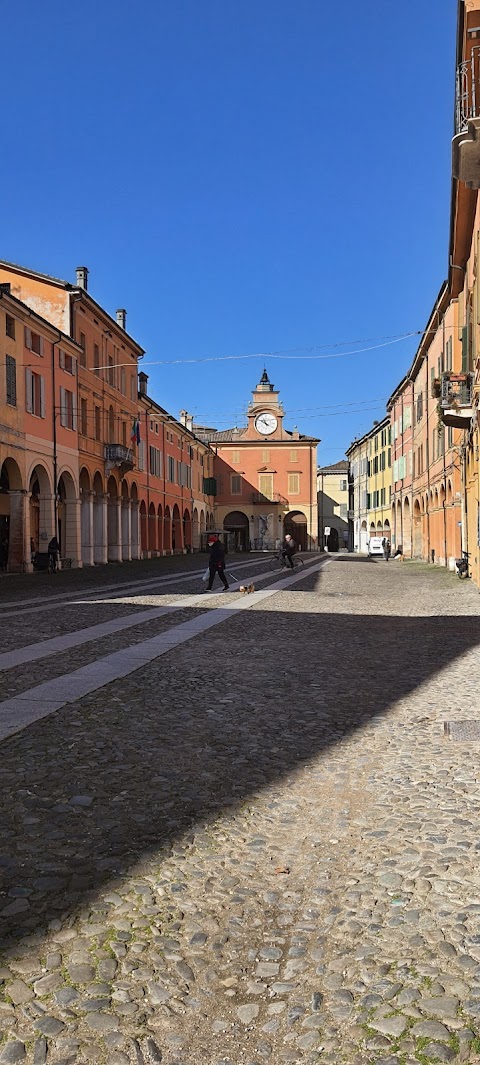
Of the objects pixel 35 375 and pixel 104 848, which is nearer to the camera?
pixel 104 848

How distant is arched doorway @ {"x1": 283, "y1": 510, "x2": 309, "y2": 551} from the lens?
2712 inches

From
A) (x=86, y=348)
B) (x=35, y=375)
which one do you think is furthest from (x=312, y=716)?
(x=86, y=348)

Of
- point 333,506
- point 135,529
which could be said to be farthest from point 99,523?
point 333,506

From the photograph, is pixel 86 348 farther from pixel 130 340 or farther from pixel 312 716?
pixel 312 716

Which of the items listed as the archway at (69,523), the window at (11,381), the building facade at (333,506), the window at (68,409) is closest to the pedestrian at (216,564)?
the window at (11,381)

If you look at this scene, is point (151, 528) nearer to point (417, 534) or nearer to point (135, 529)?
point (135, 529)

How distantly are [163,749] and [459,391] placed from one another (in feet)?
56.6

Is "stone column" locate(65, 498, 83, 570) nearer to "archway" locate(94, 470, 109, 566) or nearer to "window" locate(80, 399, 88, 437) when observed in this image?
"window" locate(80, 399, 88, 437)

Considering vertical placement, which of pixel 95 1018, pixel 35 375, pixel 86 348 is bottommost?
pixel 95 1018

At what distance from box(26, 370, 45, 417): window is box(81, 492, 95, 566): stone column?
21.1ft

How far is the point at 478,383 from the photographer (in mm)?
17297

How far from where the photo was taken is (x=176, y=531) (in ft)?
196

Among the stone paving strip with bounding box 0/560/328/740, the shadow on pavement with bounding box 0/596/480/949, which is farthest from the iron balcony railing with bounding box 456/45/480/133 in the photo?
the stone paving strip with bounding box 0/560/328/740

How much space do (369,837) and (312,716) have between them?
7.64ft
